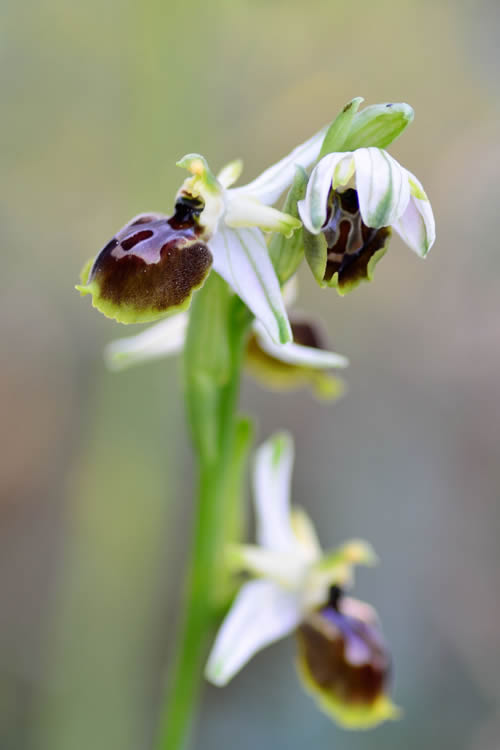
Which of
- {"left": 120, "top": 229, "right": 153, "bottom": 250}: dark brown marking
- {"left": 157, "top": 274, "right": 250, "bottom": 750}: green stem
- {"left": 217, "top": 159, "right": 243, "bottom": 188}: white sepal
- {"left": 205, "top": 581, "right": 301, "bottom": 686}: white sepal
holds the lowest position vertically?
{"left": 205, "top": 581, "right": 301, "bottom": 686}: white sepal

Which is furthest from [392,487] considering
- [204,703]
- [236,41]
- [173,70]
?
[236,41]

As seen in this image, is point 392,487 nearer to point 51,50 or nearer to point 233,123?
point 233,123

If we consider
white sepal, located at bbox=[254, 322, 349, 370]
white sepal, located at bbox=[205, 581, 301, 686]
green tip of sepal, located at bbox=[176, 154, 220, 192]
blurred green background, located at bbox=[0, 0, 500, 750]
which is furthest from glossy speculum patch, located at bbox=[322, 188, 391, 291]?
blurred green background, located at bbox=[0, 0, 500, 750]

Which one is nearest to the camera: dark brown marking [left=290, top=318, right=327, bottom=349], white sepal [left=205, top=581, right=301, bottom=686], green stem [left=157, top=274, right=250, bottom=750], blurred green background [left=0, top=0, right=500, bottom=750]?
green stem [left=157, top=274, right=250, bottom=750]

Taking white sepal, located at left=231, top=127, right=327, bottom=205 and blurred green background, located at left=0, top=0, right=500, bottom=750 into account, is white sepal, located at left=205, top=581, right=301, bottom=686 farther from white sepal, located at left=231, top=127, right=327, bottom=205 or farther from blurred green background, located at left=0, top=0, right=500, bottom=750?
blurred green background, located at left=0, top=0, right=500, bottom=750

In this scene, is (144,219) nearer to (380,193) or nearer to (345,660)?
(380,193)

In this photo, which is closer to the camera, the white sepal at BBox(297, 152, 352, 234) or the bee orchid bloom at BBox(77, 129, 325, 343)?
the white sepal at BBox(297, 152, 352, 234)
